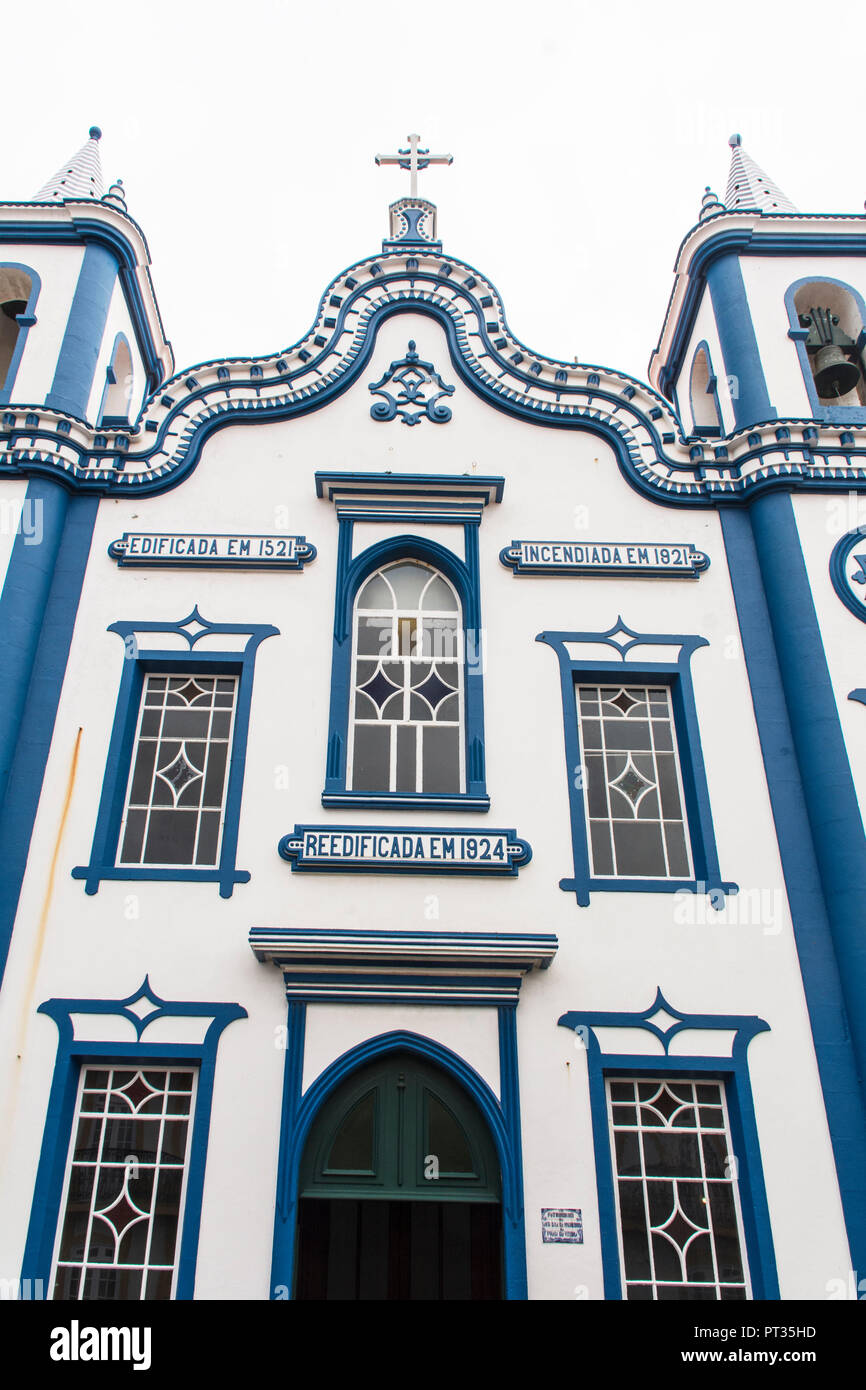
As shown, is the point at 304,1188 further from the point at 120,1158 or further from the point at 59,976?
the point at 59,976

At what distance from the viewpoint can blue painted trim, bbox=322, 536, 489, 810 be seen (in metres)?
9.22

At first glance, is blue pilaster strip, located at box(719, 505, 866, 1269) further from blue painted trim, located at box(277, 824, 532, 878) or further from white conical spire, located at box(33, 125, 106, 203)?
white conical spire, located at box(33, 125, 106, 203)

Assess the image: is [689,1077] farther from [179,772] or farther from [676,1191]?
[179,772]

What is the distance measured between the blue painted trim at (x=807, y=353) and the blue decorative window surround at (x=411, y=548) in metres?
3.67

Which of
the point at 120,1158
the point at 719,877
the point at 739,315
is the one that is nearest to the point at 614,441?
the point at 739,315

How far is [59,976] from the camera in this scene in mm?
8359

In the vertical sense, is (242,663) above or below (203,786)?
above

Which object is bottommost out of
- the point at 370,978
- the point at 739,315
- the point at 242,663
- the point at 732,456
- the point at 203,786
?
the point at 370,978

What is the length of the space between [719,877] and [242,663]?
185 inches

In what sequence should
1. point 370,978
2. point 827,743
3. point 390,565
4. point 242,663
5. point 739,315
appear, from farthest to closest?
point 739,315, point 390,565, point 242,663, point 827,743, point 370,978

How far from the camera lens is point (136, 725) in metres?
9.62

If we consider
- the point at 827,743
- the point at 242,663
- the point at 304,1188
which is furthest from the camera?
the point at 242,663

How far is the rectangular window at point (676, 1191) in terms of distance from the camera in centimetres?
759

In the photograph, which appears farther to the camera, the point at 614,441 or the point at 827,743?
the point at 614,441
